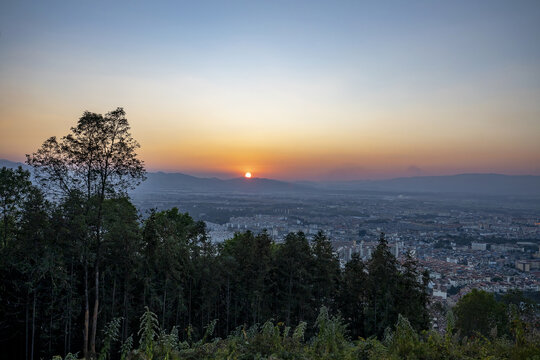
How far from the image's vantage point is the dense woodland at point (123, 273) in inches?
414

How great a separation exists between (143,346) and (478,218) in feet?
268

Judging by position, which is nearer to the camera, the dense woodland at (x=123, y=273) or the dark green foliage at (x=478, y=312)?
the dense woodland at (x=123, y=273)

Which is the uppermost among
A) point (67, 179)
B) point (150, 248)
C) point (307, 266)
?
point (67, 179)

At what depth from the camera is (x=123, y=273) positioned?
40.2 feet

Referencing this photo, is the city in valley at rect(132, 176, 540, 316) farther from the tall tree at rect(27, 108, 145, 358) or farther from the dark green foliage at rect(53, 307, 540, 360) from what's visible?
the dark green foliage at rect(53, 307, 540, 360)

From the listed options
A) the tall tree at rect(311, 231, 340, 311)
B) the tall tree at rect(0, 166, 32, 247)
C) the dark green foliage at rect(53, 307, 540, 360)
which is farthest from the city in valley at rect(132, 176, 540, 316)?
the dark green foliage at rect(53, 307, 540, 360)

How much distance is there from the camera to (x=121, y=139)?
11234 mm

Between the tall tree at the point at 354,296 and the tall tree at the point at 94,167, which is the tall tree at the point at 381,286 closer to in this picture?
the tall tree at the point at 354,296

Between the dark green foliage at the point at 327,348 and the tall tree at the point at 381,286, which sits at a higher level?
the dark green foliage at the point at 327,348

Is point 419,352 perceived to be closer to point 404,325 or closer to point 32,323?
point 404,325

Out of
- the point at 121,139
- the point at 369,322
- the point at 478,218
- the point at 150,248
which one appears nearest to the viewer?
the point at 121,139

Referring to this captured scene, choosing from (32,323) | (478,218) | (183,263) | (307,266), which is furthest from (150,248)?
(478,218)

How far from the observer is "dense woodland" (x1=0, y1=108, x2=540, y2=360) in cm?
1052

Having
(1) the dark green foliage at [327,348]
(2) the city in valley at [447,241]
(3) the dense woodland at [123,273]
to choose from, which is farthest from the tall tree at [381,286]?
(1) the dark green foliage at [327,348]
